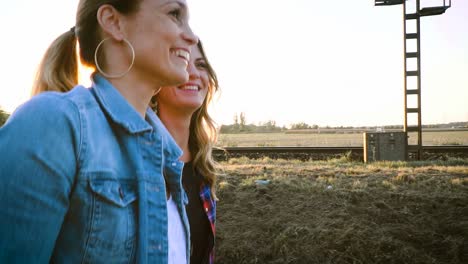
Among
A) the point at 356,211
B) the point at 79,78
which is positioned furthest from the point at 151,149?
the point at 356,211

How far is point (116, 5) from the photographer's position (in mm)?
1487

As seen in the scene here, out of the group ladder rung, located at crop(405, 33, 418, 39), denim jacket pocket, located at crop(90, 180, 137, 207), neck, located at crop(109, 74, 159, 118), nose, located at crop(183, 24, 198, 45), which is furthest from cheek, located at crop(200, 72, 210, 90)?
ladder rung, located at crop(405, 33, 418, 39)

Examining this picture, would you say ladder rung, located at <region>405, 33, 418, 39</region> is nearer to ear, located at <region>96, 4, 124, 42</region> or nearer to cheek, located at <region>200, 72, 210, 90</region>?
cheek, located at <region>200, 72, 210, 90</region>

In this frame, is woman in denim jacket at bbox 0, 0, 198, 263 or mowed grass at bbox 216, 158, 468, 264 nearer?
woman in denim jacket at bbox 0, 0, 198, 263

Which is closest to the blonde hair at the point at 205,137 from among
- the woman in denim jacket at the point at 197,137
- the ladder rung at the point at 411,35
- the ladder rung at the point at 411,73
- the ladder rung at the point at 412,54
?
the woman in denim jacket at the point at 197,137

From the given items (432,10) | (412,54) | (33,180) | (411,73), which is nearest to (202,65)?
(33,180)

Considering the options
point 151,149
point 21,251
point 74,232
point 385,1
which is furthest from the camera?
point 385,1

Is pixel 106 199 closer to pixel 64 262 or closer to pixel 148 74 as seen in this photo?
pixel 64 262

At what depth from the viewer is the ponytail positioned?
5.51 ft

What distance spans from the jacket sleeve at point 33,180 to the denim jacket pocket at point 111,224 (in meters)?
0.10

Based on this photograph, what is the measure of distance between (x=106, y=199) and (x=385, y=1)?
548 inches

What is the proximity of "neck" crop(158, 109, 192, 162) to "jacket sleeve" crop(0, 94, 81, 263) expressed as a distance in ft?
6.61

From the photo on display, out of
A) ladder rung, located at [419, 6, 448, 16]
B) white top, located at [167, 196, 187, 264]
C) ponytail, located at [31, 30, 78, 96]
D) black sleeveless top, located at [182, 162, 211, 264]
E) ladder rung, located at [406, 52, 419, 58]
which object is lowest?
black sleeveless top, located at [182, 162, 211, 264]

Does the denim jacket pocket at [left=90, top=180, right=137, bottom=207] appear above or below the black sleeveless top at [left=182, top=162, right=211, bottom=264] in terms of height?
above
